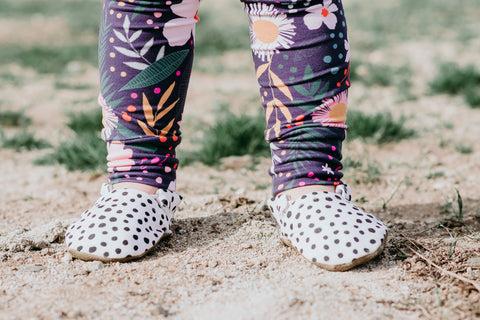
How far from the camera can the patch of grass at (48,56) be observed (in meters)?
4.87

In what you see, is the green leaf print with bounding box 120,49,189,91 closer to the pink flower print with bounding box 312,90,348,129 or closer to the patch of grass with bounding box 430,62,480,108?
the pink flower print with bounding box 312,90,348,129

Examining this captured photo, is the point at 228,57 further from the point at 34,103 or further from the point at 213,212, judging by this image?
the point at 213,212

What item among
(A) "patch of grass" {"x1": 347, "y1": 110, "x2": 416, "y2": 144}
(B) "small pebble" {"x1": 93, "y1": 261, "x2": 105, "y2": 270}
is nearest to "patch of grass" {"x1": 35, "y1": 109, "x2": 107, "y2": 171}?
(B) "small pebble" {"x1": 93, "y1": 261, "x2": 105, "y2": 270}

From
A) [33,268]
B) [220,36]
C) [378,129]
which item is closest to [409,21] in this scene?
[220,36]

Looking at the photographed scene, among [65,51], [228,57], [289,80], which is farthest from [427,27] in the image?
[289,80]

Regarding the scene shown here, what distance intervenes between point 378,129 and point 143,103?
1.67 meters

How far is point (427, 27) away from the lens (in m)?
6.60

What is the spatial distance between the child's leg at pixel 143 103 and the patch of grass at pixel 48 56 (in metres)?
3.58

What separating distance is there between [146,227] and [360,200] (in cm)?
89

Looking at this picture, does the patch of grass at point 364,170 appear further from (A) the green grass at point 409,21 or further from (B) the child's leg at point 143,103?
(A) the green grass at point 409,21

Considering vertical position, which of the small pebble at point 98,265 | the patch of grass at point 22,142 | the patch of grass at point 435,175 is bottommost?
the patch of grass at point 22,142

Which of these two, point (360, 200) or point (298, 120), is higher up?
point (298, 120)

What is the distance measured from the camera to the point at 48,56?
5.33m

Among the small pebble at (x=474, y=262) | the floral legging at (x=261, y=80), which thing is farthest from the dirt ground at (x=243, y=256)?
the floral legging at (x=261, y=80)
